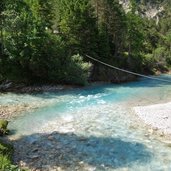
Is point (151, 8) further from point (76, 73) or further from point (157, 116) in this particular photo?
point (157, 116)

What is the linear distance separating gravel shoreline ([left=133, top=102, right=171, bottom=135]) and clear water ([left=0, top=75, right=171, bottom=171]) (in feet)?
2.74

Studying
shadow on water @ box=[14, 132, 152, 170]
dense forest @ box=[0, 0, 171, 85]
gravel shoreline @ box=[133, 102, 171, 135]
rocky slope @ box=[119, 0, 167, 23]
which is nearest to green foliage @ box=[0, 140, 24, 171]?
shadow on water @ box=[14, 132, 152, 170]

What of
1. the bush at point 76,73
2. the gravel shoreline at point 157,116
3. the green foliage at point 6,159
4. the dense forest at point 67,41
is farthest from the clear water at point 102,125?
the dense forest at point 67,41

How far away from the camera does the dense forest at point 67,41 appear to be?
3988 centimetres

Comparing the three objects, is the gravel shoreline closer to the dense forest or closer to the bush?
the dense forest

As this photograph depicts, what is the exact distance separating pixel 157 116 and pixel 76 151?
33.6 feet

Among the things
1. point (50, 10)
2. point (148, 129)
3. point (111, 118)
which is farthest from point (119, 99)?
point (50, 10)

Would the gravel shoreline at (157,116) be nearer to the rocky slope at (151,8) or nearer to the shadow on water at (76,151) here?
the shadow on water at (76,151)

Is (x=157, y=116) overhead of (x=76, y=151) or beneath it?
overhead

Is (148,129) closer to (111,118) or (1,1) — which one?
(111,118)

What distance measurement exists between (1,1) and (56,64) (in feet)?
73.2

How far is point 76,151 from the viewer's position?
19375 millimetres

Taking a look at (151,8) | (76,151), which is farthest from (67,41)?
(151,8)

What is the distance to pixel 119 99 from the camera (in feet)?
117
